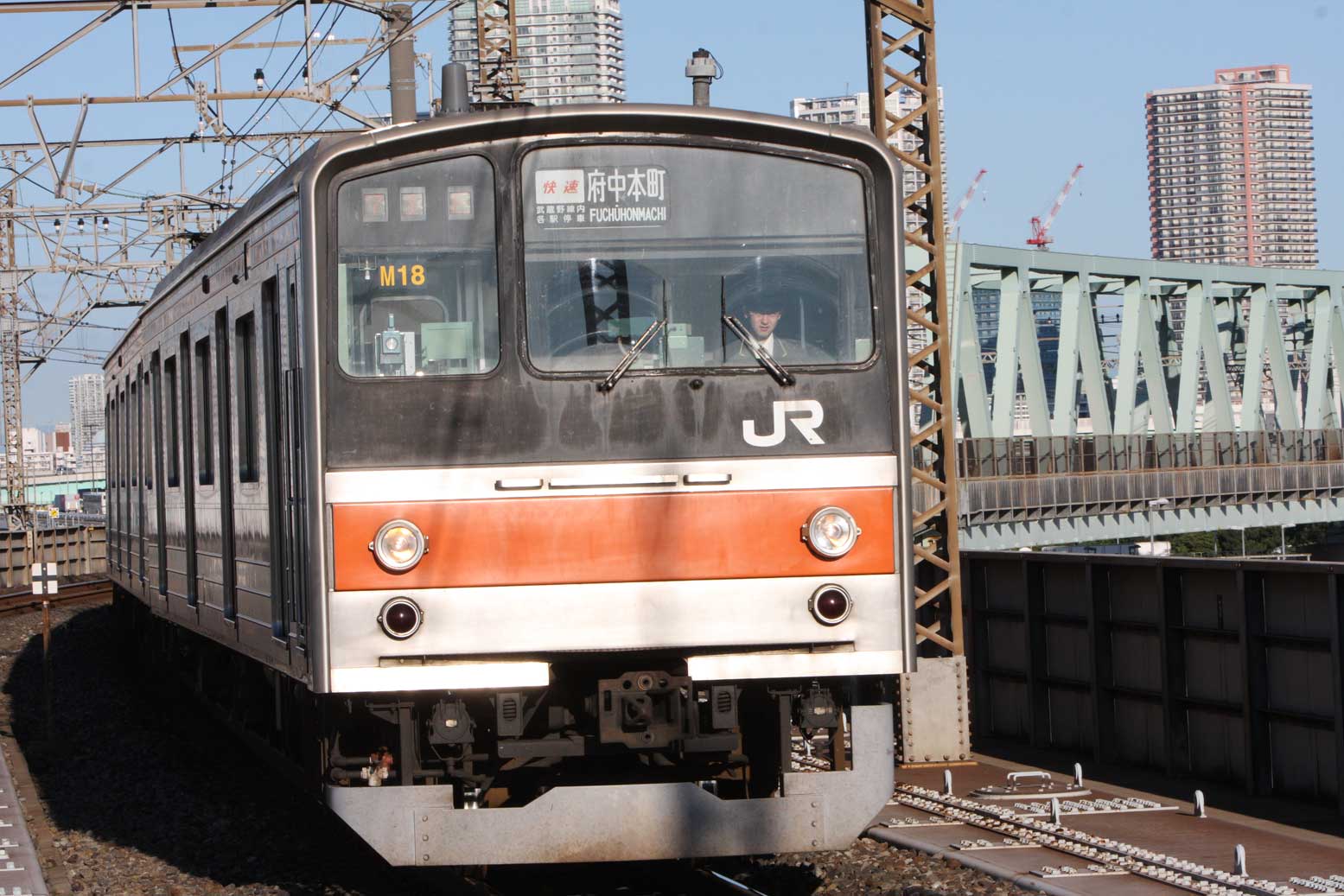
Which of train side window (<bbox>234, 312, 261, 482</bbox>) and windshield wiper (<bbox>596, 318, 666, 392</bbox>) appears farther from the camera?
train side window (<bbox>234, 312, 261, 482</bbox>)

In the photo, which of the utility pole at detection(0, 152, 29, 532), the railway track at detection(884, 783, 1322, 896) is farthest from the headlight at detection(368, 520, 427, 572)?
the utility pole at detection(0, 152, 29, 532)

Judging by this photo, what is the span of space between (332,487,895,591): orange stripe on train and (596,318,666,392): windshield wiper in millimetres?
417

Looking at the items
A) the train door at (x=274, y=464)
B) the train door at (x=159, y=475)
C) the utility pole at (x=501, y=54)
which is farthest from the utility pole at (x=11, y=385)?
the train door at (x=274, y=464)

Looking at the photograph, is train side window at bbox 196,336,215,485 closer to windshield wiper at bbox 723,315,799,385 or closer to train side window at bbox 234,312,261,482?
train side window at bbox 234,312,261,482

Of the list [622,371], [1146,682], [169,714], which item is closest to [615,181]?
[622,371]

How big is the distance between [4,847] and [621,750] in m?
4.02

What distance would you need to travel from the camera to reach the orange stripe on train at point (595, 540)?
21.6 feet

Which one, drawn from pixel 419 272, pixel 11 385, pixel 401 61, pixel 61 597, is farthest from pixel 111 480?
pixel 11 385

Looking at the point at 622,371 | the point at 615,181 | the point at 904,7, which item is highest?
the point at 904,7

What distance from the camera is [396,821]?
6621 mm

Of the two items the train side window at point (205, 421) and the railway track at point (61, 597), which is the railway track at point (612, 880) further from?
the railway track at point (61, 597)

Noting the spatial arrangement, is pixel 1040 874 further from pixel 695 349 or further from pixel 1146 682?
pixel 1146 682

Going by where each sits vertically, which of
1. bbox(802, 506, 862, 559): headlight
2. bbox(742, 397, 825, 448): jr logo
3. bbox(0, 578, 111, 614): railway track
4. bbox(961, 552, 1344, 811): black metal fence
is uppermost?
bbox(742, 397, 825, 448): jr logo

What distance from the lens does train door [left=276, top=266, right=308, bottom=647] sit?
6.96 metres
